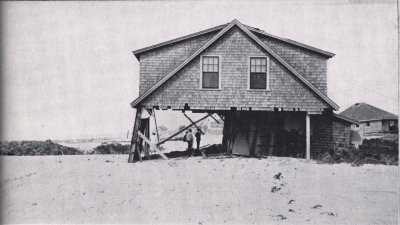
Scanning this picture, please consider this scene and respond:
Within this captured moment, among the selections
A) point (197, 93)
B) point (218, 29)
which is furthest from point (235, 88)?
point (218, 29)

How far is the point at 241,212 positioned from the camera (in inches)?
386

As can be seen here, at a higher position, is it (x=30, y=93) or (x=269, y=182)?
(x=30, y=93)

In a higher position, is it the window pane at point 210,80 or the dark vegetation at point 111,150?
the window pane at point 210,80

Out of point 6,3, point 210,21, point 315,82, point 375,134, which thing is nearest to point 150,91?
point 210,21

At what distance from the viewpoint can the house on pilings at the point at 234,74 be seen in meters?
15.1

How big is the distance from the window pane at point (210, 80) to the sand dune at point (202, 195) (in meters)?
3.87

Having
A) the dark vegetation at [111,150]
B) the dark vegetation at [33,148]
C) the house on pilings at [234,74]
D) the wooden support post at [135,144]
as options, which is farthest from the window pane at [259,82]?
→ the dark vegetation at [111,150]

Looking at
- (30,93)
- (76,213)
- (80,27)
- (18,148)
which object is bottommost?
(76,213)

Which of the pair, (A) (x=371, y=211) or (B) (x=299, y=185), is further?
(B) (x=299, y=185)

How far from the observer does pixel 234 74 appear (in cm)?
1524

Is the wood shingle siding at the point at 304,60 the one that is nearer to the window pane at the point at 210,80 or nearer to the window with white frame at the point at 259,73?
the window with white frame at the point at 259,73

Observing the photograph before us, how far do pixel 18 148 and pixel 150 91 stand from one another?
516 cm

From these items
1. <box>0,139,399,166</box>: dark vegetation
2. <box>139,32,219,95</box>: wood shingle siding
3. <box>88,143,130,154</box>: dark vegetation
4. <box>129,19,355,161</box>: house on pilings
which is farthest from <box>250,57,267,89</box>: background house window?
<box>88,143,130,154</box>: dark vegetation

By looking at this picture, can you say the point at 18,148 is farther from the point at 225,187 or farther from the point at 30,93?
the point at 225,187
